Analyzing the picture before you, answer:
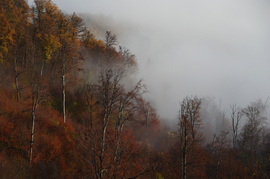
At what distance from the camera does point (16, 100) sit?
15367mm

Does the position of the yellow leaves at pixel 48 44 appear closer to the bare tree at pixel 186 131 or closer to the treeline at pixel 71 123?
the treeline at pixel 71 123

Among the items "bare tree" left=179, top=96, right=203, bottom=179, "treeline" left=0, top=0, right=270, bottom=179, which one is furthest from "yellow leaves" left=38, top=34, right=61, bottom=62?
"bare tree" left=179, top=96, right=203, bottom=179

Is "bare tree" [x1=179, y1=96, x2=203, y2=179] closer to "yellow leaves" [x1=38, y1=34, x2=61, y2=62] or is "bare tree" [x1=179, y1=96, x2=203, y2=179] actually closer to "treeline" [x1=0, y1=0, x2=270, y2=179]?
"treeline" [x1=0, y1=0, x2=270, y2=179]

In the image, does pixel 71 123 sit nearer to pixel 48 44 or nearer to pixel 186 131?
A: pixel 48 44

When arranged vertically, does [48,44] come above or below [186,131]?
above

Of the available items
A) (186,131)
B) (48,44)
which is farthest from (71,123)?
(186,131)

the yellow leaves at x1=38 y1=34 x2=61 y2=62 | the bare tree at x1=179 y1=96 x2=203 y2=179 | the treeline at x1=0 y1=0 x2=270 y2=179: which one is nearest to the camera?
the treeline at x1=0 y1=0 x2=270 y2=179

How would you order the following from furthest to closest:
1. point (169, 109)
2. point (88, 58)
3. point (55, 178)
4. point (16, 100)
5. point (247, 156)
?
1. point (169, 109)
2. point (88, 58)
3. point (247, 156)
4. point (16, 100)
5. point (55, 178)

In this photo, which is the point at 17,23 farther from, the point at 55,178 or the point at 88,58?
the point at 55,178

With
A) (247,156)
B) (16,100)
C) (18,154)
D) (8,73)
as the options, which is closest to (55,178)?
(18,154)

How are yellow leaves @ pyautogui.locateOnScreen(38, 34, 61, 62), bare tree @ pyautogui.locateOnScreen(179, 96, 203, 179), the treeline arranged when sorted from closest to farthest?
the treeline < bare tree @ pyautogui.locateOnScreen(179, 96, 203, 179) < yellow leaves @ pyautogui.locateOnScreen(38, 34, 61, 62)

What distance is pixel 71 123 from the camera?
1662 centimetres

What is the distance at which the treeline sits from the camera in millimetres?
9438

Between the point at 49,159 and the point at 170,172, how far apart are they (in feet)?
51.4
